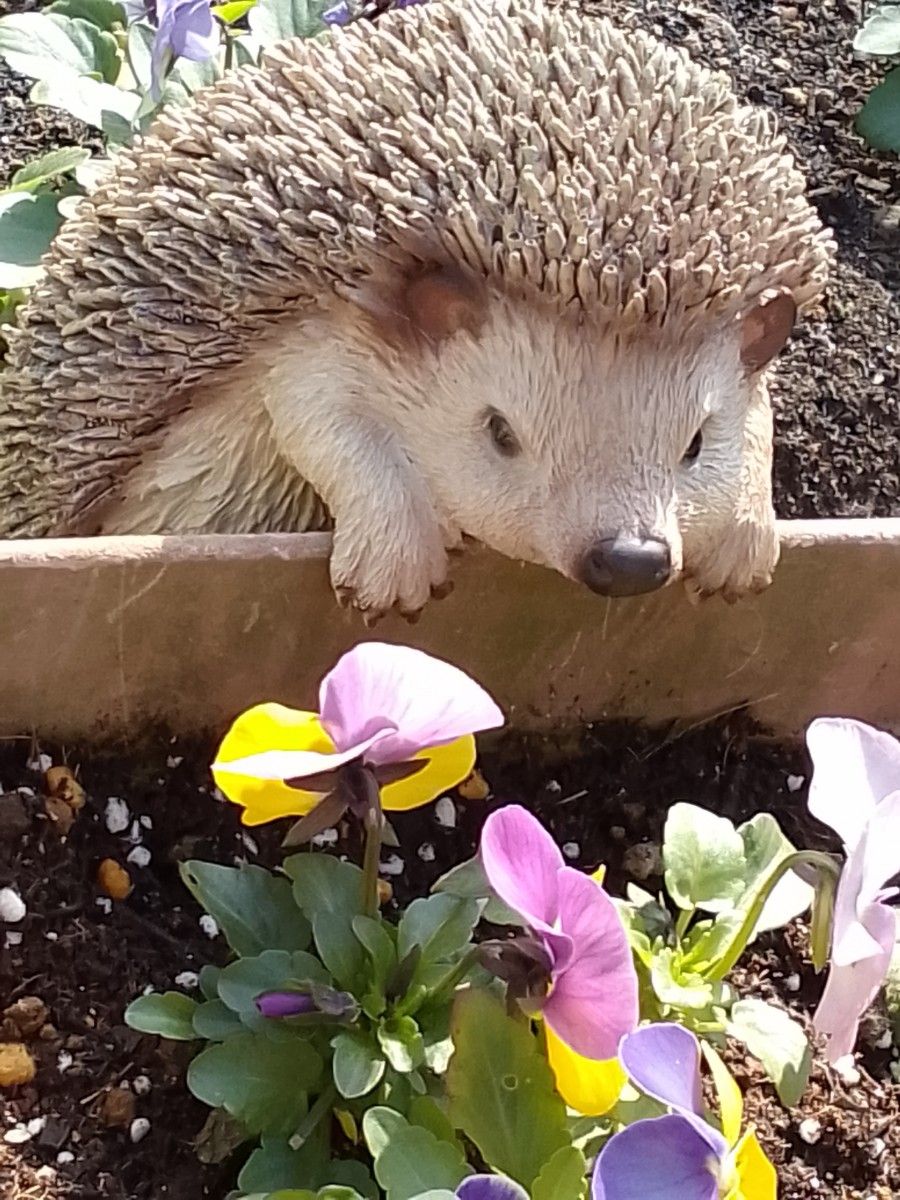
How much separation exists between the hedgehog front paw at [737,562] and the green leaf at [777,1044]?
1.08 feet

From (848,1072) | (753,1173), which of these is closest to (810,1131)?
(848,1072)

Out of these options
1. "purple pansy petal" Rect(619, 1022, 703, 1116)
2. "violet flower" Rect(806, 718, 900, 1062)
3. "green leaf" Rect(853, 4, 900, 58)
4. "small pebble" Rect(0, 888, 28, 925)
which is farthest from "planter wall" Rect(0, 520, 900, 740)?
"green leaf" Rect(853, 4, 900, 58)

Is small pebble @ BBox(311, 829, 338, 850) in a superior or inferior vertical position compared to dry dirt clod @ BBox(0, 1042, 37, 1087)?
superior

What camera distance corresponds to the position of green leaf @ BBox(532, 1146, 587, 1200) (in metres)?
0.83

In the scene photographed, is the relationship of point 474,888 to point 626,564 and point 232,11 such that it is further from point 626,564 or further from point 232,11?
point 232,11

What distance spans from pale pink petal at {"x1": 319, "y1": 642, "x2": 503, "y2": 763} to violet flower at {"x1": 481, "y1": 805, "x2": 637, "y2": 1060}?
0.06 metres

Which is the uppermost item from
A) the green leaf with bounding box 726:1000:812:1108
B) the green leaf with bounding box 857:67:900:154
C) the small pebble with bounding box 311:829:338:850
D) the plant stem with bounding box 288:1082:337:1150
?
the green leaf with bounding box 857:67:900:154

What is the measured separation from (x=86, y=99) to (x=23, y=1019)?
2.94ft

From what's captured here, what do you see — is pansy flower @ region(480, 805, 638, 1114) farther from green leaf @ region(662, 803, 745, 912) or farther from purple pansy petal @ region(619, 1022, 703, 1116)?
green leaf @ region(662, 803, 745, 912)

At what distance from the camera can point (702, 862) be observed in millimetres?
971

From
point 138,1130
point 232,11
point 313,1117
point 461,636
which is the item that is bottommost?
point 138,1130

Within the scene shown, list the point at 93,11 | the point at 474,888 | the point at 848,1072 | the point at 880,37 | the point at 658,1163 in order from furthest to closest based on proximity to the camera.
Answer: the point at 880,37 → the point at 93,11 → the point at 848,1072 → the point at 474,888 → the point at 658,1163

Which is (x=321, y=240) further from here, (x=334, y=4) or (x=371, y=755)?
(x=334, y=4)

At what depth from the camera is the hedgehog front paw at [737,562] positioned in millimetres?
1139
